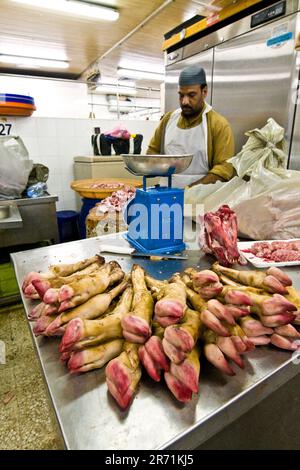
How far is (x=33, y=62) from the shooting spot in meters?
6.98

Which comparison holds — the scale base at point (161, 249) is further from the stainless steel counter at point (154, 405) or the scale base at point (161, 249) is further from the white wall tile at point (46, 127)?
the white wall tile at point (46, 127)

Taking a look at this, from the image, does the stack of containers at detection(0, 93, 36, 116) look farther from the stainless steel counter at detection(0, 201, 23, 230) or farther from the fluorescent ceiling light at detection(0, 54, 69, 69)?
the fluorescent ceiling light at detection(0, 54, 69, 69)

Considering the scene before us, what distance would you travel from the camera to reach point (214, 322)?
2.13 ft

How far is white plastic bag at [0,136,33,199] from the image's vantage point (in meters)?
2.78

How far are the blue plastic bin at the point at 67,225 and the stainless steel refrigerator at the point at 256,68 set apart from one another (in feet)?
7.58

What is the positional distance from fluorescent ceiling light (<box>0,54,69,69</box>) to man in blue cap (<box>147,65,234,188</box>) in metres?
5.74

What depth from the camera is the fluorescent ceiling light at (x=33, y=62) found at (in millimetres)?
6574

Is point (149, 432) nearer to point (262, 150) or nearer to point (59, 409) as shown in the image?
point (59, 409)

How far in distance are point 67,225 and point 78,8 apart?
2878 mm

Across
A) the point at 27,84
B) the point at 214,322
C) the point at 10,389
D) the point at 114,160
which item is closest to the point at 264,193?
the point at 214,322

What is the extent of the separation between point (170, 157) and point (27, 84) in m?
10.1

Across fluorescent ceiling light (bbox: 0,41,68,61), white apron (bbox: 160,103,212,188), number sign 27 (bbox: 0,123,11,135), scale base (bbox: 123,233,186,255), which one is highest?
fluorescent ceiling light (bbox: 0,41,68,61)

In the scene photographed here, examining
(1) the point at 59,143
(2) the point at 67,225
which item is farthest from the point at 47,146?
(2) the point at 67,225

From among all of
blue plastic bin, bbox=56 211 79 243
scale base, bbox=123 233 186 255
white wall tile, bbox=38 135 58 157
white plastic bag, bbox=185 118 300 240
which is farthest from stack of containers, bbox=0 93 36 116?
scale base, bbox=123 233 186 255
